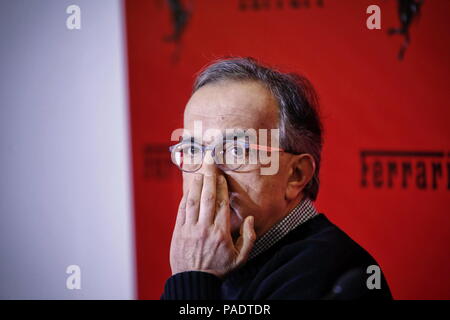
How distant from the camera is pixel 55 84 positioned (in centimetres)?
185

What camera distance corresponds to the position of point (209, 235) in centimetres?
121

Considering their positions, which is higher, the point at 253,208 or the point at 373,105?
the point at 373,105

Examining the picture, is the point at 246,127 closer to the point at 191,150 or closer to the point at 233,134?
the point at 233,134

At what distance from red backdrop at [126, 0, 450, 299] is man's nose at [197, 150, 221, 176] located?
0.53 metres

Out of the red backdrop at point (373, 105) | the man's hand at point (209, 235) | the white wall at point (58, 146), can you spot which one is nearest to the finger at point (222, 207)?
the man's hand at point (209, 235)

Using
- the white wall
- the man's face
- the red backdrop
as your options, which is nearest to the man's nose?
the man's face

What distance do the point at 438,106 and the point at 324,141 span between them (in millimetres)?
389

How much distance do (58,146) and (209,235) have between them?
3.16 feet

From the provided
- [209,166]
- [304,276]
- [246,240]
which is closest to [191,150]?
[209,166]

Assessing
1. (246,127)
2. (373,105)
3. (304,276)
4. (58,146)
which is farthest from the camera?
(58,146)

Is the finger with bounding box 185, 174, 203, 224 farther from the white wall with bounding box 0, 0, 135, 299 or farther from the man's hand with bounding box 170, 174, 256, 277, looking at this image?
the white wall with bounding box 0, 0, 135, 299

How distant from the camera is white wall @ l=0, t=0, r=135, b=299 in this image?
1.82 meters
